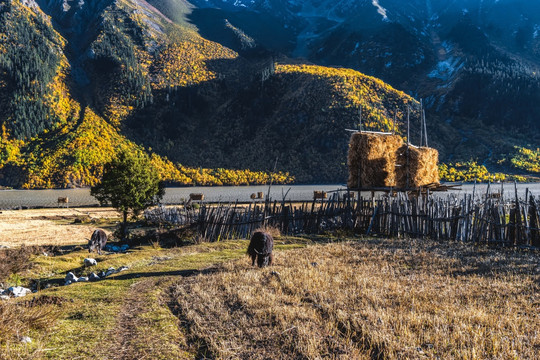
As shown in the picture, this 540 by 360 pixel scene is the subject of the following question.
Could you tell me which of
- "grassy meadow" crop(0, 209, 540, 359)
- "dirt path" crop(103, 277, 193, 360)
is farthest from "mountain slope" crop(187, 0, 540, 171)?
"dirt path" crop(103, 277, 193, 360)

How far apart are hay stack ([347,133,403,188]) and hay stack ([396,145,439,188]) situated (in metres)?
0.88

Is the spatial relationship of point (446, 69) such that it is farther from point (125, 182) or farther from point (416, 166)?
point (125, 182)

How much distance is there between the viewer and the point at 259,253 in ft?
24.7

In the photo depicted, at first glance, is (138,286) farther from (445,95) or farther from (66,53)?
(66,53)

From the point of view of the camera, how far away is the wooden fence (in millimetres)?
9219

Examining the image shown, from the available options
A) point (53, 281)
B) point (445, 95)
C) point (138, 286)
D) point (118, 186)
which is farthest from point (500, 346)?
point (445, 95)

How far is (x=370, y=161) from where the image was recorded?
607 inches

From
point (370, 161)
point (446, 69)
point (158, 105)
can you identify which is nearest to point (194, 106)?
point (158, 105)

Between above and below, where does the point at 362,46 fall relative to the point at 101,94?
above

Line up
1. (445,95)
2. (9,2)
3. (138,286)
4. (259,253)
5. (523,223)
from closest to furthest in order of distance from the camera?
(138,286)
(259,253)
(523,223)
(445,95)
(9,2)

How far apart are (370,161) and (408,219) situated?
4.21 metres

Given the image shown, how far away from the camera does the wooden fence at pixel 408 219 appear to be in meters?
9.22

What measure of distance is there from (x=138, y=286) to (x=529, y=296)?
20.9 ft

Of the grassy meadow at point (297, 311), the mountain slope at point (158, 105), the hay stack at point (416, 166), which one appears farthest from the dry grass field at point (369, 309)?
the mountain slope at point (158, 105)
